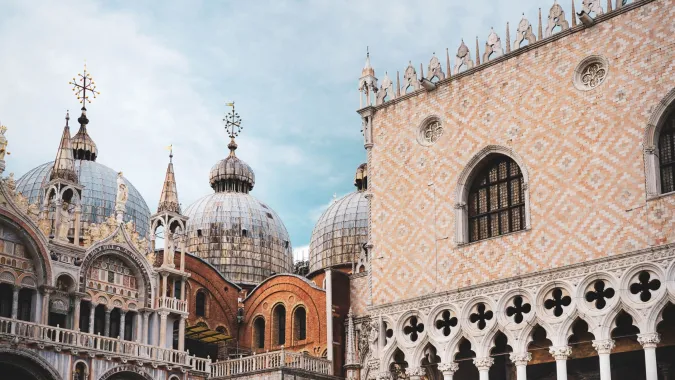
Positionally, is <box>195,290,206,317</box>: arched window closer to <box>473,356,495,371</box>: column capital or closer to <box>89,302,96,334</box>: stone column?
<box>89,302,96,334</box>: stone column

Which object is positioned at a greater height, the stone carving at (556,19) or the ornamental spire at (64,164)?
the stone carving at (556,19)

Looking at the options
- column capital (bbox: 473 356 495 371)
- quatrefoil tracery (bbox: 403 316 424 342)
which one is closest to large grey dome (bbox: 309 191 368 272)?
quatrefoil tracery (bbox: 403 316 424 342)

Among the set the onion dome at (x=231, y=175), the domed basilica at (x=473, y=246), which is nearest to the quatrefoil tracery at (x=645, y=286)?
the domed basilica at (x=473, y=246)

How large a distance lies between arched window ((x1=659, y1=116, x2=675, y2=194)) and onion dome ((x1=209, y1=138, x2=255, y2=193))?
27818mm

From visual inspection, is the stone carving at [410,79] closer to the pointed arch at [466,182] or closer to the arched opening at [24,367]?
the pointed arch at [466,182]

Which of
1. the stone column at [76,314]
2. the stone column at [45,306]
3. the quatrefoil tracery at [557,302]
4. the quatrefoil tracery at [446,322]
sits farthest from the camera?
the stone column at [76,314]

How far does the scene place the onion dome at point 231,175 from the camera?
1759 inches

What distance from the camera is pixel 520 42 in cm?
2203

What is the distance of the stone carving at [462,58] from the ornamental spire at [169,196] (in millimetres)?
11008

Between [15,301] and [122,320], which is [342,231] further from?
[15,301]

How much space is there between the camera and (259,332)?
34.1m

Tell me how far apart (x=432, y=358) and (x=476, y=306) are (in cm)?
→ 223

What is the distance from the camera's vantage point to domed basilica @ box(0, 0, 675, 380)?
19250 mm

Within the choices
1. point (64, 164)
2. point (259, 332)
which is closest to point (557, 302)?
point (64, 164)
